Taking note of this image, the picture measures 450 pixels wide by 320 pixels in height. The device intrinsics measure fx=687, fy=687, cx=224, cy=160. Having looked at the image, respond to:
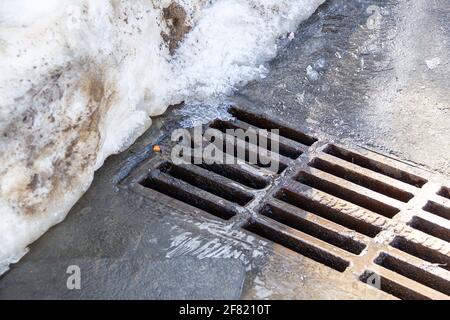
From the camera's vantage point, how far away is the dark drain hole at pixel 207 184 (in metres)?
2.74

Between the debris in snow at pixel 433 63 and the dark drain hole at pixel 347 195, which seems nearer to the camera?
the dark drain hole at pixel 347 195

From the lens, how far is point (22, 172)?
2.44m

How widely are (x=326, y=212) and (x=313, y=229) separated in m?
0.11

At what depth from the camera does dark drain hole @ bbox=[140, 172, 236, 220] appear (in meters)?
2.66

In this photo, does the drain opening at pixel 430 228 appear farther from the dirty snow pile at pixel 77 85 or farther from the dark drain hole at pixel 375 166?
the dirty snow pile at pixel 77 85

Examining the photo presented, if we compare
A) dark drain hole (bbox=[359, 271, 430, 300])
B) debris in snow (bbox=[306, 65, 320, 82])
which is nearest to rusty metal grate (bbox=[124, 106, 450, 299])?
dark drain hole (bbox=[359, 271, 430, 300])

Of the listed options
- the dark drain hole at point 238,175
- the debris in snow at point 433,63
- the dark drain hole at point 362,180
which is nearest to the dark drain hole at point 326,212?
the dark drain hole at point 238,175

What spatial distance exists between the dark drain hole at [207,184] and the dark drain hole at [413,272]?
0.57 metres

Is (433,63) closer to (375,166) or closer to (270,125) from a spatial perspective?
Answer: (375,166)

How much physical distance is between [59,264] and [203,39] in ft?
4.54

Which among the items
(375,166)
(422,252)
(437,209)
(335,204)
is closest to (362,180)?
(375,166)

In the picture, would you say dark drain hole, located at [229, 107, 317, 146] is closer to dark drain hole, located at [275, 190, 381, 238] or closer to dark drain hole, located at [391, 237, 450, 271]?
dark drain hole, located at [275, 190, 381, 238]

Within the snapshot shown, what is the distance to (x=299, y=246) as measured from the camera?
2.52 m
